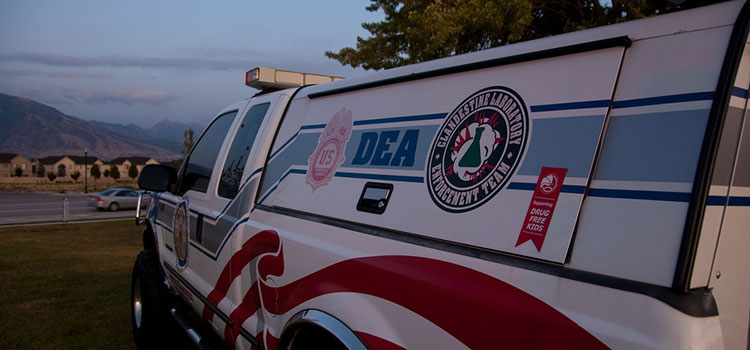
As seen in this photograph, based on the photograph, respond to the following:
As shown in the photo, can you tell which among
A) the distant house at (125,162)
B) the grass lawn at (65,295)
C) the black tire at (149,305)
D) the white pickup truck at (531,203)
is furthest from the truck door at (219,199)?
the distant house at (125,162)

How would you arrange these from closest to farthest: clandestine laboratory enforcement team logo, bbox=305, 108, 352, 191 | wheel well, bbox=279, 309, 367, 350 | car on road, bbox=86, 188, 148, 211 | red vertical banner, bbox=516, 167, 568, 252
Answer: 1. red vertical banner, bbox=516, 167, 568, 252
2. wheel well, bbox=279, 309, 367, 350
3. clandestine laboratory enforcement team logo, bbox=305, 108, 352, 191
4. car on road, bbox=86, 188, 148, 211

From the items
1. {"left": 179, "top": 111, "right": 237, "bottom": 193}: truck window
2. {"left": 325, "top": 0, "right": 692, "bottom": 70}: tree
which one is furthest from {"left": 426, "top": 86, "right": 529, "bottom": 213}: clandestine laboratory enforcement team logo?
{"left": 325, "top": 0, "right": 692, "bottom": 70}: tree

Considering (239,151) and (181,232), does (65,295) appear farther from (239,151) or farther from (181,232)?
(239,151)

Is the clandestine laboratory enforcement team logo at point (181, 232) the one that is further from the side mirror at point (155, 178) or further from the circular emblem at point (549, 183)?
the circular emblem at point (549, 183)

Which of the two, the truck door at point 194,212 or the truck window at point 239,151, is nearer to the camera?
the truck window at point 239,151

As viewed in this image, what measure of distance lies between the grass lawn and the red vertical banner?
14.5 feet

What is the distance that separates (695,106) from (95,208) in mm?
35982

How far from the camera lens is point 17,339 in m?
4.51

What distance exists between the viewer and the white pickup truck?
1.10 meters

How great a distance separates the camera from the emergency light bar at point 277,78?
131 inches

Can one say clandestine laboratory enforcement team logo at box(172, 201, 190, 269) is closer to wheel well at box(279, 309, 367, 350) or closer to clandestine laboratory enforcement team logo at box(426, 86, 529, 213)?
wheel well at box(279, 309, 367, 350)

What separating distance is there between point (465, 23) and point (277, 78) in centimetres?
651

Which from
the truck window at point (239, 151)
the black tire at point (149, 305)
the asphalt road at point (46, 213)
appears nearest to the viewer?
the truck window at point (239, 151)

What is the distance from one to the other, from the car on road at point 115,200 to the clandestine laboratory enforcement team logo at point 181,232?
2936 cm
